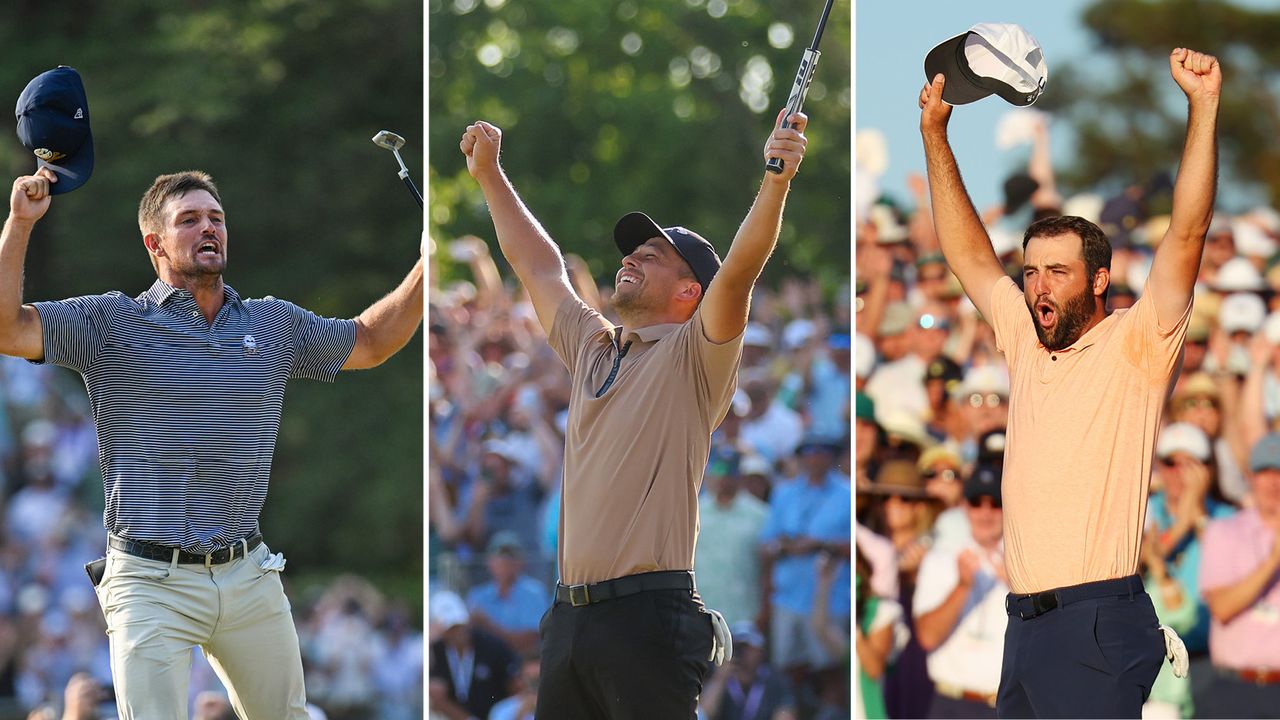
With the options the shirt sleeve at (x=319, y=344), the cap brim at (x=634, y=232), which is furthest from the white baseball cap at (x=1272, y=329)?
the shirt sleeve at (x=319, y=344)

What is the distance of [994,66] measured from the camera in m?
4.05

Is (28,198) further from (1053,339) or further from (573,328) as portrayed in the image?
(1053,339)

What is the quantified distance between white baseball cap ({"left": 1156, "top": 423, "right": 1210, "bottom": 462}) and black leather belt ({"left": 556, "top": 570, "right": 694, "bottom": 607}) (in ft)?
8.57

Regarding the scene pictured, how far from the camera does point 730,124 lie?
10469mm

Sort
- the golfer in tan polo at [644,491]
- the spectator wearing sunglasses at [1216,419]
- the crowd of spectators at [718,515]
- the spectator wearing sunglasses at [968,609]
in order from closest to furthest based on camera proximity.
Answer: the golfer in tan polo at [644,491] → the spectator wearing sunglasses at [968,609] → the spectator wearing sunglasses at [1216,419] → the crowd of spectators at [718,515]

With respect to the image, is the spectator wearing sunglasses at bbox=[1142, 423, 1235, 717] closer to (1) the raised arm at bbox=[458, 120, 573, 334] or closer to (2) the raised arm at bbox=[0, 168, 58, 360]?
(1) the raised arm at bbox=[458, 120, 573, 334]

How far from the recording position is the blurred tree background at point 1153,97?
303 inches

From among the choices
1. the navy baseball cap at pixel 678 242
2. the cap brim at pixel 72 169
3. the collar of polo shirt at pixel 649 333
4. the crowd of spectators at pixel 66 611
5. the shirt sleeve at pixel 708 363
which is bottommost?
the crowd of spectators at pixel 66 611

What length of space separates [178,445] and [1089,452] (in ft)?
7.24

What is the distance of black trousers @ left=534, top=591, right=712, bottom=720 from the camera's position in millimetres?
3639

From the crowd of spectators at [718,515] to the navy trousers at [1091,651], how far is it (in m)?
2.15

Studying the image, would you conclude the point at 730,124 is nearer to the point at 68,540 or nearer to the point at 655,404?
the point at 68,540

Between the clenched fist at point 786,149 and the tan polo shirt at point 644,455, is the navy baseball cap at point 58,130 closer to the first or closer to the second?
the tan polo shirt at point 644,455

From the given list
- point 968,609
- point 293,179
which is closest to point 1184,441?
A: point 968,609
